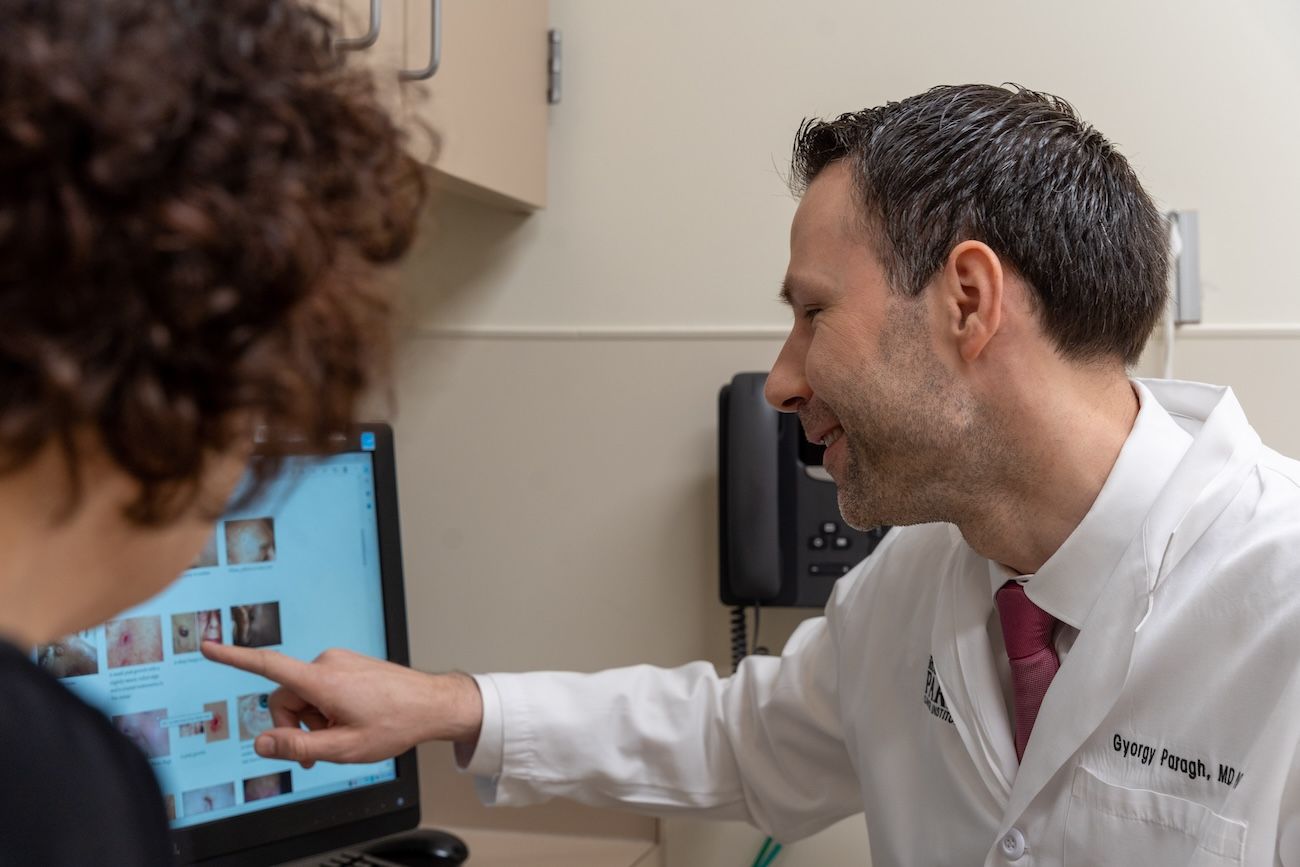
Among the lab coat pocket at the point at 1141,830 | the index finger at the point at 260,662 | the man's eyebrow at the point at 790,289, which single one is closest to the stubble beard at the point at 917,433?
the man's eyebrow at the point at 790,289

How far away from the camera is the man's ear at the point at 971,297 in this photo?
3.24ft

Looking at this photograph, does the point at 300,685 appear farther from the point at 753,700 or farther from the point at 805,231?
the point at 805,231

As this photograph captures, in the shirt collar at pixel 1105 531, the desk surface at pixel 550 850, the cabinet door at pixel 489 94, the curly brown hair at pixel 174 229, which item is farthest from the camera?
the desk surface at pixel 550 850

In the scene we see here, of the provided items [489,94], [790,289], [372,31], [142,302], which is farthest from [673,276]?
[142,302]

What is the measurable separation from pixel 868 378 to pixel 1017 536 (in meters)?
0.19

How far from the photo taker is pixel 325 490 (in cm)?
124

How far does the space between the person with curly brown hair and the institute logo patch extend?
0.74 m

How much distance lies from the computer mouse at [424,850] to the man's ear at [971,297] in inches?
31.4

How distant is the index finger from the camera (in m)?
1.00

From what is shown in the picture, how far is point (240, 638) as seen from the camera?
1.17 m

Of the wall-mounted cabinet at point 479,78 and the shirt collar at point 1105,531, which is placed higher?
the wall-mounted cabinet at point 479,78

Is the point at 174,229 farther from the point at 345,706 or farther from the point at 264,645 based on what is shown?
the point at 264,645

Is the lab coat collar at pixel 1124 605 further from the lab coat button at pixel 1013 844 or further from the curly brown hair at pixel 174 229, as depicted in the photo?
the curly brown hair at pixel 174 229

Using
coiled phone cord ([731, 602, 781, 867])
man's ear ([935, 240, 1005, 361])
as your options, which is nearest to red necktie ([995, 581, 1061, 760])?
man's ear ([935, 240, 1005, 361])
